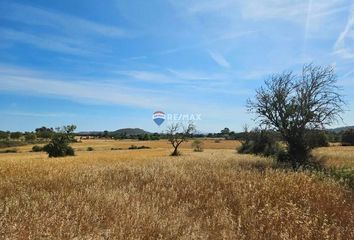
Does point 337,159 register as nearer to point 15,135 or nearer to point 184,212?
point 184,212

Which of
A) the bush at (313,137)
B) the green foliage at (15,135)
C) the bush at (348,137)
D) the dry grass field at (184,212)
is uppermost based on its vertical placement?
the green foliage at (15,135)

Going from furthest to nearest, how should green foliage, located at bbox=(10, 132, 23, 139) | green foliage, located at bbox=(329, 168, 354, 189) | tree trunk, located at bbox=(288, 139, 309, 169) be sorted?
green foliage, located at bbox=(10, 132, 23, 139), tree trunk, located at bbox=(288, 139, 309, 169), green foliage, located at bbox=(329, 168, 354, 189)

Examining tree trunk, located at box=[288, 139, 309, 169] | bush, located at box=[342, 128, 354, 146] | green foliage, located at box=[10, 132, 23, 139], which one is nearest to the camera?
tree trunk, located at box=[288, 139, 309, 169]

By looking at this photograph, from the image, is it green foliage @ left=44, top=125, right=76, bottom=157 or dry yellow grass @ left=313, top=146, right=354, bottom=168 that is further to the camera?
green foliage @ left=44, top=125, right=76, bottom=157

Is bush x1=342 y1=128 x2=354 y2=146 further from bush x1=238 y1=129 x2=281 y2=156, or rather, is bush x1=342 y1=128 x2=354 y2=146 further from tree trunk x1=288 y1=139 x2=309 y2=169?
tree trunk x1=288 y1=139 x2=309 y2=169

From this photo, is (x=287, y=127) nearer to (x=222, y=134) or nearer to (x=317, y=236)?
(x=317, y=236)

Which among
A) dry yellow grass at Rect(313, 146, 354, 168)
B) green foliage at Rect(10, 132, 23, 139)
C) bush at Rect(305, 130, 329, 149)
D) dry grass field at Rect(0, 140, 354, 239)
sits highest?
green foliage at Rect(10, 132, 23, 139)

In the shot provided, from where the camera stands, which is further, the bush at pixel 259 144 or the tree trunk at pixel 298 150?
→ the bush at pixel 259 144

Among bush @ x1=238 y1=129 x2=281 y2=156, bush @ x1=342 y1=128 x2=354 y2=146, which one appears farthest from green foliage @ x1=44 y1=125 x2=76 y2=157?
bush @ x1=342 y1=128 x2=354 y2=146

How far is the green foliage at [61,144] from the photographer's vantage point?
59906 millimetres

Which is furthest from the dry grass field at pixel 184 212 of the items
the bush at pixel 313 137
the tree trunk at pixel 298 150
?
the bush at pixel 313 137

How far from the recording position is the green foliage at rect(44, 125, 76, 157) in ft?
197

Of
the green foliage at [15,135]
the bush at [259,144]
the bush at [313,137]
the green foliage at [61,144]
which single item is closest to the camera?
the bush at [313,137]

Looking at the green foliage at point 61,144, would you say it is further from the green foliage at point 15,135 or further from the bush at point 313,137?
the green foliage at point 15,135
